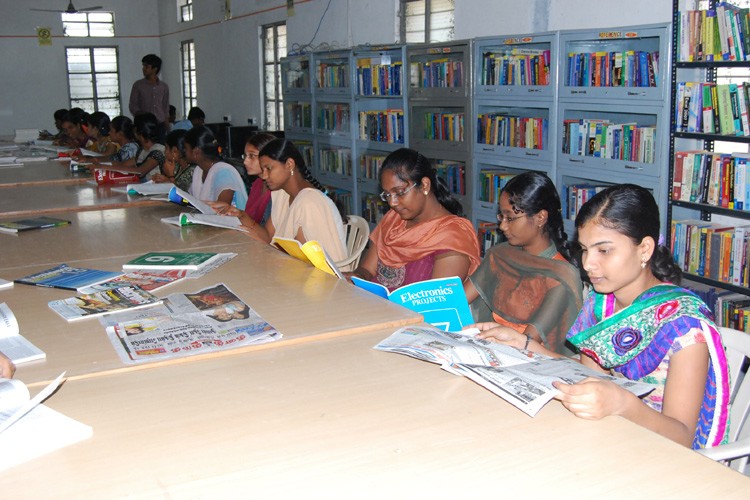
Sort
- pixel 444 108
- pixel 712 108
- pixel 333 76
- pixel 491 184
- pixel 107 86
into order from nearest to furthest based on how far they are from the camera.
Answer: pixel 712 108 → pixel 491 184 → pixel 444 108 → pixel 333 76 → pixel 107 86

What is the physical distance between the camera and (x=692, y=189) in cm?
379

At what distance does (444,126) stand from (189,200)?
2.36m

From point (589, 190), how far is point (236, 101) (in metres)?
6.79

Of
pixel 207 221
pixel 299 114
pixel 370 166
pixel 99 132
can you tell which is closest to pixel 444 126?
pixel 370 166

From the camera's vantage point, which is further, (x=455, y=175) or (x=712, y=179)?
(x=455, y=175)

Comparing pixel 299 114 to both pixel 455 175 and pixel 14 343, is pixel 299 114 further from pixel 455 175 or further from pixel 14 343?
pixel 14 343

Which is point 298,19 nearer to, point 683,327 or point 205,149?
point 205,149

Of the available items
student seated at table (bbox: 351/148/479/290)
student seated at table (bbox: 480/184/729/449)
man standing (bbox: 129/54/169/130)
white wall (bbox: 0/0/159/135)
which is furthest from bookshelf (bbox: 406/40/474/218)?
white wall (bbox: 0/0/159/135)

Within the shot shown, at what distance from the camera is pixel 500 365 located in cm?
152

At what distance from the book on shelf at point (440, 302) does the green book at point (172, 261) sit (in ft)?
2.64

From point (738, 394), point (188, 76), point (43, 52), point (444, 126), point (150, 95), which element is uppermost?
point (43, 52)

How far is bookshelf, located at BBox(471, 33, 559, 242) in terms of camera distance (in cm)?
446

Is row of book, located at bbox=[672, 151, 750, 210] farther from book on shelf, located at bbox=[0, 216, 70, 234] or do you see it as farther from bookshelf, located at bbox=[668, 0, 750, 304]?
book on shelf, located at bbox=[0, 216, 70, 234]

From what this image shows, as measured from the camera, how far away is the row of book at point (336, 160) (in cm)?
658
